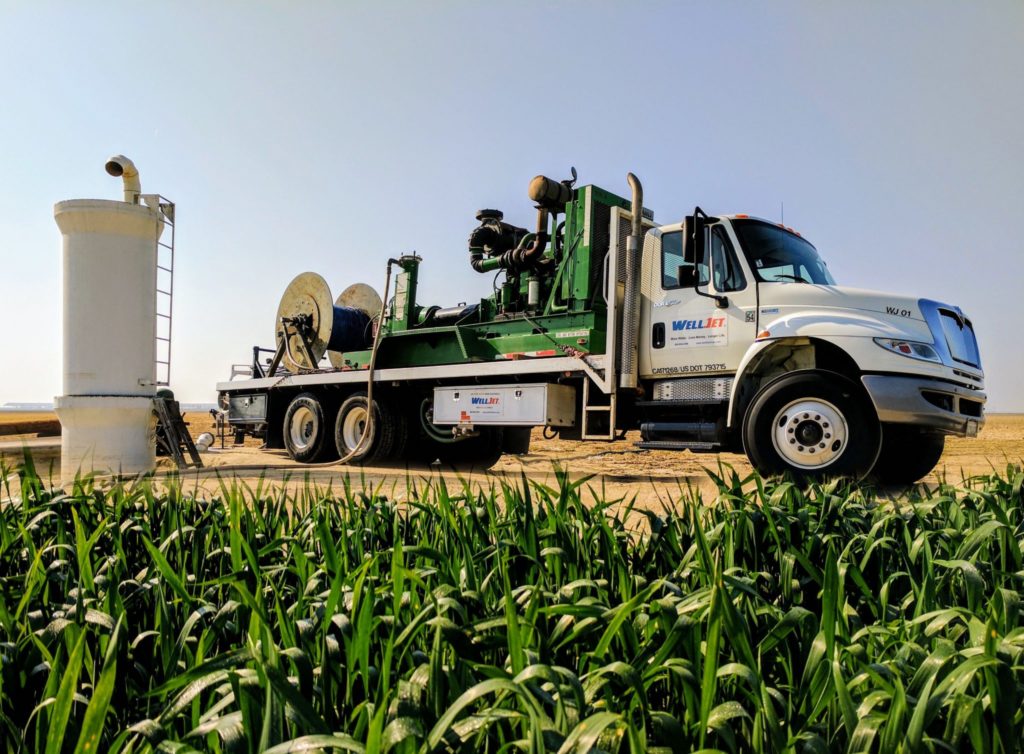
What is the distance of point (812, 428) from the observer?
710 cm

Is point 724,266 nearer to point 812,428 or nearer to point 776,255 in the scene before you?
point 776,255

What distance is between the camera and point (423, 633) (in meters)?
1.69

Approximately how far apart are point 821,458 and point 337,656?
6346mm

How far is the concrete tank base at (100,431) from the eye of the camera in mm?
8422

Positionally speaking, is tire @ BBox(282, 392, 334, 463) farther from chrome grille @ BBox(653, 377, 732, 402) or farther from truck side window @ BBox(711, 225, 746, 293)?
truck side window @ BBox(711, 225, 746, 293)

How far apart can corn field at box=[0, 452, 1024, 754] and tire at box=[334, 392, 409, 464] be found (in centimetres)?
824

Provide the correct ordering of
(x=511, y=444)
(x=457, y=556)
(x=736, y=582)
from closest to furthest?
1. (x=736, y=582)
2. (x=457, y=556)
3. (x=511, y=444)

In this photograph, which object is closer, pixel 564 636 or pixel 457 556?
pixel 564 636

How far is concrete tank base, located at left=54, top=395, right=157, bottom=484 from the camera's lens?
8.42m

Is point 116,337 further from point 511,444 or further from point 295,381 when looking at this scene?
point 511,444

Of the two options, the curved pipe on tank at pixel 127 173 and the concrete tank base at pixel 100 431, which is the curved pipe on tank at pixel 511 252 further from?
the concrete tank base at pixel 100 431

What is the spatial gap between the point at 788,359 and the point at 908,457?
182 cm

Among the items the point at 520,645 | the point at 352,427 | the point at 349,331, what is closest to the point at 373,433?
the point at 352,427

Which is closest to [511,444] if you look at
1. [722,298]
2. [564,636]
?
[722,298]
